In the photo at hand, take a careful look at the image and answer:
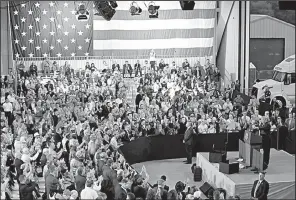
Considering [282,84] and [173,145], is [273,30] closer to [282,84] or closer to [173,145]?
[282,84]

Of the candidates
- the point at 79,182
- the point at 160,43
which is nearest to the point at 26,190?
the point at 79,182

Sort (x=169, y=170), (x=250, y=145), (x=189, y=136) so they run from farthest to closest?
(x=189, y=136)
(x=169, y=170)
(x=250, y=145)

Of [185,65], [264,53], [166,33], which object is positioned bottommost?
[185,65]

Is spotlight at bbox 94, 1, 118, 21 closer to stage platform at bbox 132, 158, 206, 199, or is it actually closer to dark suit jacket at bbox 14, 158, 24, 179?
stage platform at bbox 132, 158, 206, 199

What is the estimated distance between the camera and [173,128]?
19219 millimetres

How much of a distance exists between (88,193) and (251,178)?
224 inches

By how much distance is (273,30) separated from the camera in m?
32.2

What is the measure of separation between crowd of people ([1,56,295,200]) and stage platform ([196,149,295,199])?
141 cm

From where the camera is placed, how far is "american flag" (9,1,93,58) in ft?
101

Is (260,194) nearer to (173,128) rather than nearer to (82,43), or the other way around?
(173,128)

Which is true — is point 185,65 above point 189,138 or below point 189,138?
above

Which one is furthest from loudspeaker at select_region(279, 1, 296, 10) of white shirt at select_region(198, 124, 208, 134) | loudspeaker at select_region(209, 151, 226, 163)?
white shirt at select_region(198, 124, 208, 134)

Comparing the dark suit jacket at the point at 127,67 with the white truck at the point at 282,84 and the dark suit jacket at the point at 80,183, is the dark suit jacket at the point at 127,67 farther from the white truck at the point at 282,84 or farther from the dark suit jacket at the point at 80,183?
the dark suit jacket at the point at 80,183

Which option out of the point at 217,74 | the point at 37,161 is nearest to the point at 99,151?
the point at 37,161
